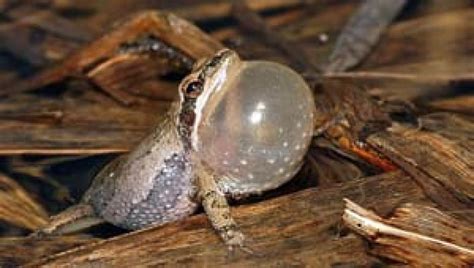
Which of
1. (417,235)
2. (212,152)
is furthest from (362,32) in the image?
(417,235)

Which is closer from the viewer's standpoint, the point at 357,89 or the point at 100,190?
the point at 100,190

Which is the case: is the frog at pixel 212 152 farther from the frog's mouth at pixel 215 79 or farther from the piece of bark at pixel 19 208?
the piece of bark at pixel 19 208

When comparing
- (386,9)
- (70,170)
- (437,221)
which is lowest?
(437,221)

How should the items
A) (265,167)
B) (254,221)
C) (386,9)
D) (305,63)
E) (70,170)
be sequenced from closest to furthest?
1. (254,221)
2. (265,167)
3. (70,170)
4. (305,63)
5. (386,9)

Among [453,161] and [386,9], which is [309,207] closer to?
[453,161]

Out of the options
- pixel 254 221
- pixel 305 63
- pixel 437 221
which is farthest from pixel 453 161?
pixel 305 63
